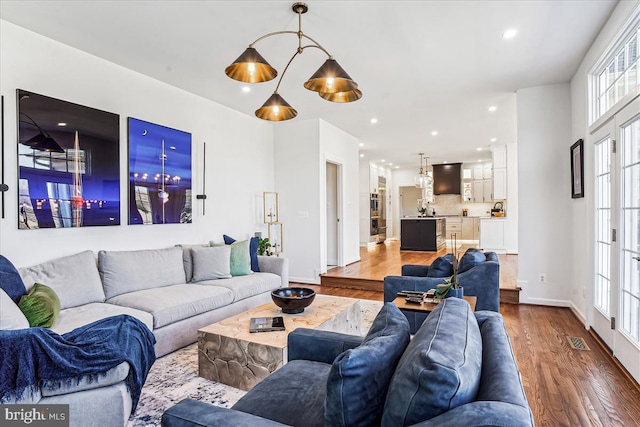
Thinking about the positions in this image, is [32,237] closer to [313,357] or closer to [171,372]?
[171,372]

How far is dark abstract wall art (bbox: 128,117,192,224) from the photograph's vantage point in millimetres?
4020

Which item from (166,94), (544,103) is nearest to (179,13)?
(166,94)

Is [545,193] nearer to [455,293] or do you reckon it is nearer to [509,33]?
[509,33]

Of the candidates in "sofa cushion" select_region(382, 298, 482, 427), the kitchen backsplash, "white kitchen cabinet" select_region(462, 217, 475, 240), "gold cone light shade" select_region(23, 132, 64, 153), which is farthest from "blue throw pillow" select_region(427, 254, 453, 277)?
the kitchen backsplash

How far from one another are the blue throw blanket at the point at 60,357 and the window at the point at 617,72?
3.84m

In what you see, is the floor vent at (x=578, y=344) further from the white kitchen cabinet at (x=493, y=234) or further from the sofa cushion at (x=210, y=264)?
the white kitchen cabinet at (x=493, y=234)

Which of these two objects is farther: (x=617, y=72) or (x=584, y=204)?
(x=584, y=204)

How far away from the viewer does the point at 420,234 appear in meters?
10.1

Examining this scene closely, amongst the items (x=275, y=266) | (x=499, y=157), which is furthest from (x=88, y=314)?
(x=499, y=157)

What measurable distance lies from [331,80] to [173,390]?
2459mm

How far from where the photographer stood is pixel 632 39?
2.76m

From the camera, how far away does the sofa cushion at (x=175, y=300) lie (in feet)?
10.1

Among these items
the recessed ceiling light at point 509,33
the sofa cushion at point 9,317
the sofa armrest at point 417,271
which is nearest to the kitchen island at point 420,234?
the sofa armrest at point 417,271

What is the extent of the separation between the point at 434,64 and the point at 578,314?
3.29m
